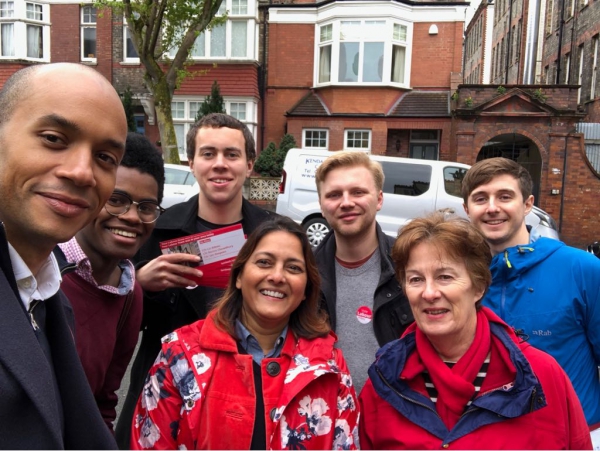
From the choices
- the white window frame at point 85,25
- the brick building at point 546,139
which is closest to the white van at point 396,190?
the brick building at point 546,139

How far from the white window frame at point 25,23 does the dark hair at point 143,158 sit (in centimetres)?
2089

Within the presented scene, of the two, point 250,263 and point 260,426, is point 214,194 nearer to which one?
point 250,263

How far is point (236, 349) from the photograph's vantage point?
73.2 inches

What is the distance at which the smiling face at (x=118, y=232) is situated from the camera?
2016 mm

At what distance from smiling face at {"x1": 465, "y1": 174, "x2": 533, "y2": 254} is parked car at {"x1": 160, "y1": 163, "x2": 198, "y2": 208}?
30.9ft

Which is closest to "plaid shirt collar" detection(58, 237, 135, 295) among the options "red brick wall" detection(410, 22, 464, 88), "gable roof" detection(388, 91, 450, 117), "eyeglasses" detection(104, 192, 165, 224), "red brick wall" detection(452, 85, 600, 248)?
"eyeglasses" detection(104, 192, 165, 224)

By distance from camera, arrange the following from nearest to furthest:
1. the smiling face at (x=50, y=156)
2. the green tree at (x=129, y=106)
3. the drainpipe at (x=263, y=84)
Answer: the smiling face at (x=50, y=156) → the green tree at (x=129, y=106) → the drainpipe at (x=263, y=84)

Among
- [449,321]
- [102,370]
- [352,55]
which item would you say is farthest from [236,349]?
[352,55]

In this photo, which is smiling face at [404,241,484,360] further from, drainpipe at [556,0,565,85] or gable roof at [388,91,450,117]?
drainpipe at [556,0,565,85]

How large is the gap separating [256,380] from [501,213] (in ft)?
5.24

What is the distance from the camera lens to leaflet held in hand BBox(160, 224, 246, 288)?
2250 mm

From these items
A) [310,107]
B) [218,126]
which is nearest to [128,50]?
[310,107]

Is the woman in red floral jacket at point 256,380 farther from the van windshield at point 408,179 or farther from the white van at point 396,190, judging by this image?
the van windshield at point 408,179

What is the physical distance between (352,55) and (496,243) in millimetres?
17199
